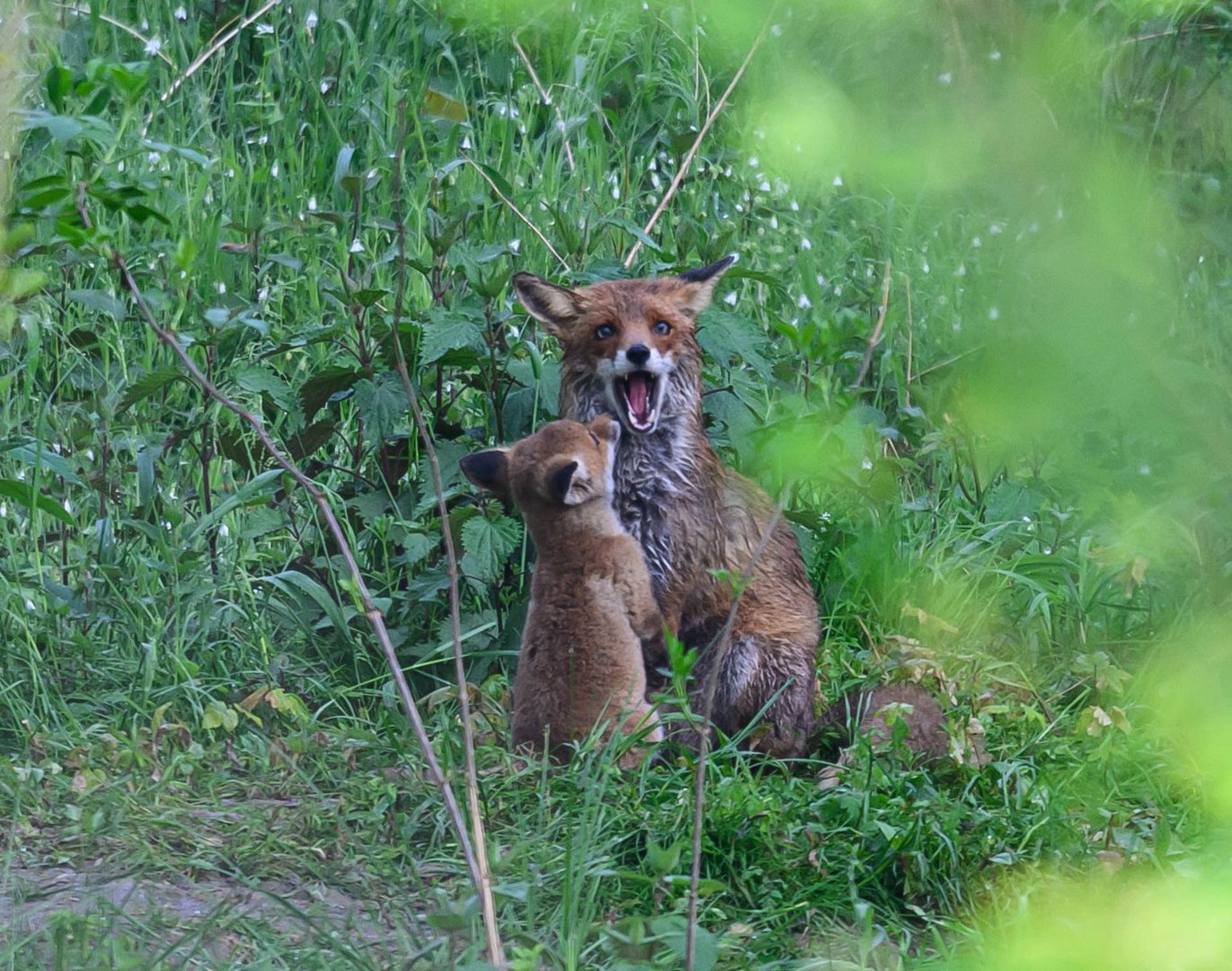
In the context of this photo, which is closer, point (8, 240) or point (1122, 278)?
point (1122, 278)

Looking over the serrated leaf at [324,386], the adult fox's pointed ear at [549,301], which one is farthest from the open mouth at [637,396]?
the serrated leaf at [324,386]

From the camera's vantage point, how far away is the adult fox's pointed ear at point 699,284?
15.1ft

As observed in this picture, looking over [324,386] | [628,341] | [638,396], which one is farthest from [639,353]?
[324,386]

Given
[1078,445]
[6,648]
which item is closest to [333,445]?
[6,648]

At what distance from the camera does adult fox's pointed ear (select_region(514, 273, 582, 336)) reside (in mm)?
4504

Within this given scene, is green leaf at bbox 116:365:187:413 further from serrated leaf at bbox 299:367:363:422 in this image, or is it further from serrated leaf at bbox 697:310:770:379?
serrated leaf at bbox 697:310:770:379

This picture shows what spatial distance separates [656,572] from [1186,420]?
3.33 meters

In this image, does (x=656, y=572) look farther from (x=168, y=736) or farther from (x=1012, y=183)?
(x=1012, y=183)

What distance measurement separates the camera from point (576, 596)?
4137 millimetres

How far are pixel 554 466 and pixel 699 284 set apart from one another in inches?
33.4

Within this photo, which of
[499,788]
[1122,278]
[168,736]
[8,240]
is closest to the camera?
[1122,278]

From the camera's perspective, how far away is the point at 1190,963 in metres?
1.22

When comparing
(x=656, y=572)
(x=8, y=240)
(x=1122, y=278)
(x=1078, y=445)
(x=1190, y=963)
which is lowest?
(x=656, y=572)

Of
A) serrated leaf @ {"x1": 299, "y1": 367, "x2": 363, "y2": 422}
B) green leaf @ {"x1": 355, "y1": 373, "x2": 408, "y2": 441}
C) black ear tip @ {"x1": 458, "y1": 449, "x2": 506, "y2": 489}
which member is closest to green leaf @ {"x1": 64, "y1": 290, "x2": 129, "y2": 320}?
serrated leaf @ {"x1": 299, "y1": 367, "x2": 363, "y2": 422}
